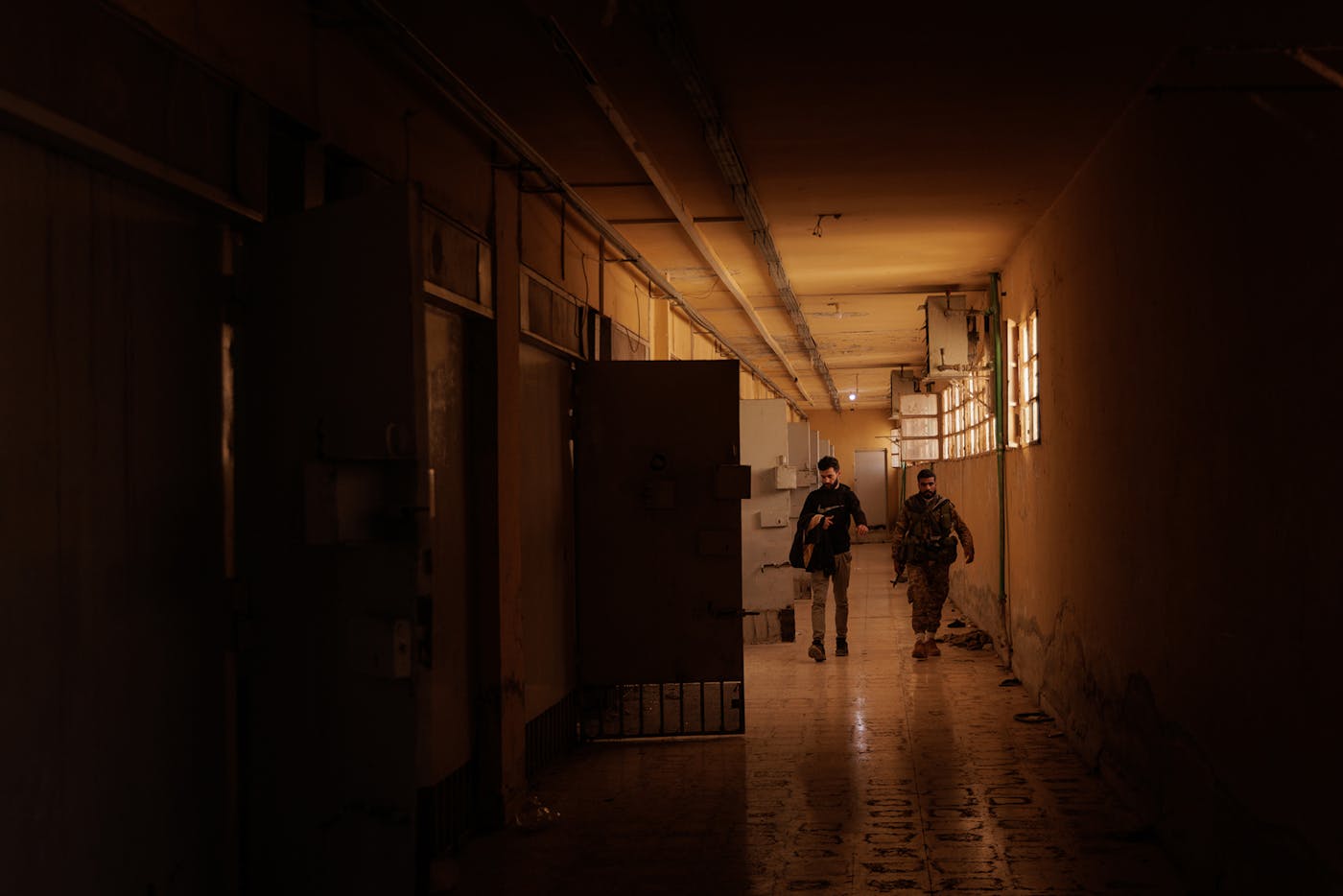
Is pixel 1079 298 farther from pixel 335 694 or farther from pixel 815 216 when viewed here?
pixel 335 694

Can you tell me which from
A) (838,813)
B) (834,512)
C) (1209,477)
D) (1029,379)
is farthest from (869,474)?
(1209,477)

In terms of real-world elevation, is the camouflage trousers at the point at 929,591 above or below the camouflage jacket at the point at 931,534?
below

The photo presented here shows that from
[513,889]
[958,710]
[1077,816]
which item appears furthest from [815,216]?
[513,889]

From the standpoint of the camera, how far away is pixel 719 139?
5.12 m

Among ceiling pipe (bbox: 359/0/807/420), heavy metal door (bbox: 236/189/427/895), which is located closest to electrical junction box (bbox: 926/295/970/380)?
ceiling pipe (bbox: 359/0/807/420)

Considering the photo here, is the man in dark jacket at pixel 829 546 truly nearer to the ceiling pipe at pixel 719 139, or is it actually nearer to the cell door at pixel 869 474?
the ceiling pipe at pixel 719 139

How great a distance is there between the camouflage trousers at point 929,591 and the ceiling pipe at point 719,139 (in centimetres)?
240

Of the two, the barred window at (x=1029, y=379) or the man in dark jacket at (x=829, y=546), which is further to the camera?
the man in dark jacket at (x=829, y=546)

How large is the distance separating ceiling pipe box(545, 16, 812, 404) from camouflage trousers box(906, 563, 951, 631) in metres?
2.55

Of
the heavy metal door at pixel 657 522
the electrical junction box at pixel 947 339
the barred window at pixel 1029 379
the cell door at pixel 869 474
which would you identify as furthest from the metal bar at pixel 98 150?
the cell door at pixel 869 474

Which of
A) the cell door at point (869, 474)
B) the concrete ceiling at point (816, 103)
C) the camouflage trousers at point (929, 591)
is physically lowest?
the camouflage trousers at point (929, 591)

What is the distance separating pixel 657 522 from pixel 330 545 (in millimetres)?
3613

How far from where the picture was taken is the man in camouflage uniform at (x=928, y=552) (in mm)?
9062

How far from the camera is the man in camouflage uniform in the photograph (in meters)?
9.06
